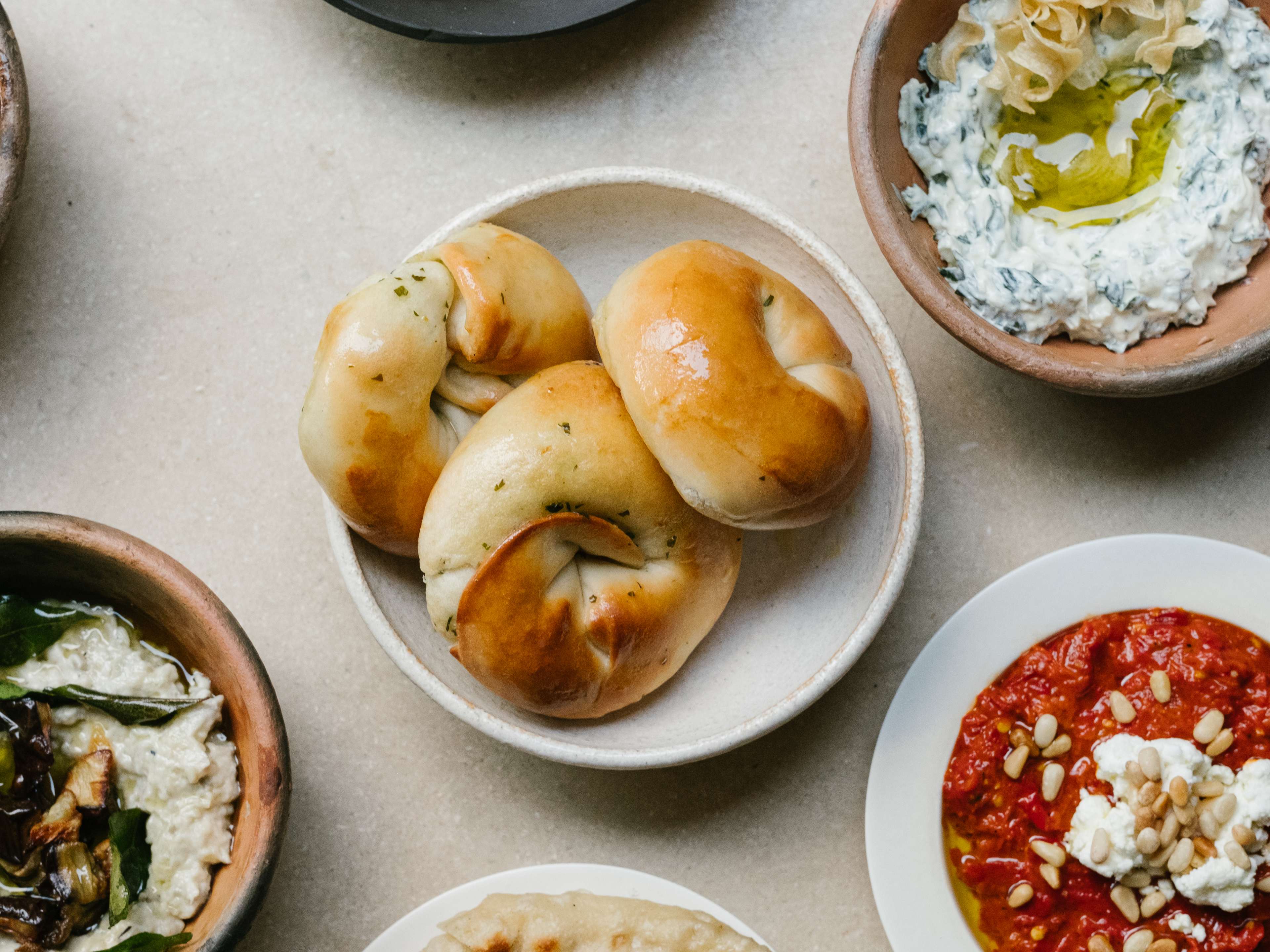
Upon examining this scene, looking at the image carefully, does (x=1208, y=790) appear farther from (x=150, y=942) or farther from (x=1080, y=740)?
(x=150, y=942)

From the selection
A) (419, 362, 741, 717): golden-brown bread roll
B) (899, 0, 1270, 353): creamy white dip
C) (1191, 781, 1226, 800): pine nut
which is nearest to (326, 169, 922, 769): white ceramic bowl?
(419, 362, 741, 717): golden-brown bread roll

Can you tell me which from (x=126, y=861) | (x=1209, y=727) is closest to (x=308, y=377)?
(x=126, y=861)

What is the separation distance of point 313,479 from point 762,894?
0.91 meters

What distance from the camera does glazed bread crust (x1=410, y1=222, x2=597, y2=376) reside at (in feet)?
4.29

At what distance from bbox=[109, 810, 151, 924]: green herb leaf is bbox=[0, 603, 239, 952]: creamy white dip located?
0.4 inches

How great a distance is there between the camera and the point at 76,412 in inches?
66.2

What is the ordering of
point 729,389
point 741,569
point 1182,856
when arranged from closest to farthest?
point 729,389, point 1182,856, point 741,569

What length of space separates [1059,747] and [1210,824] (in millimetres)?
214

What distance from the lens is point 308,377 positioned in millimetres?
1682

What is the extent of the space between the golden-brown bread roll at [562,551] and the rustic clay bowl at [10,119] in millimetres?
689

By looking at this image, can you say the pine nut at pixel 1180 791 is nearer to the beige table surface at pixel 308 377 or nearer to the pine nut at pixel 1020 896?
the pine nut at pixel 1020 896

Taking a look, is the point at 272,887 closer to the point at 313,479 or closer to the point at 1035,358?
the point at 313,479

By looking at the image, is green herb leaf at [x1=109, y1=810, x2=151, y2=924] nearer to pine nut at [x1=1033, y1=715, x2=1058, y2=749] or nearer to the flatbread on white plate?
the flatbread on white plate

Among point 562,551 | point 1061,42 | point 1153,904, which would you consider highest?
point 1061,42
